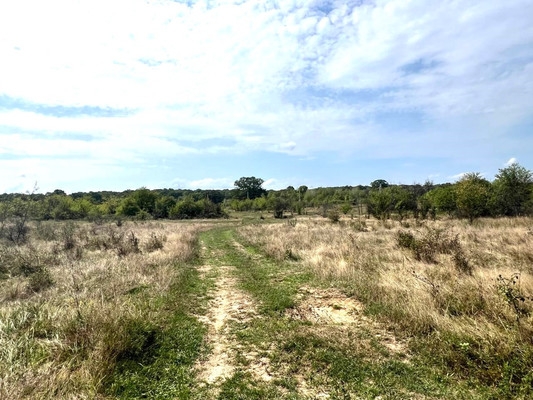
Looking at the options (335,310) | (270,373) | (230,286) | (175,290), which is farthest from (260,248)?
(270,373)

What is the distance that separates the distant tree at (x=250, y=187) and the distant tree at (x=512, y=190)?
350 ft

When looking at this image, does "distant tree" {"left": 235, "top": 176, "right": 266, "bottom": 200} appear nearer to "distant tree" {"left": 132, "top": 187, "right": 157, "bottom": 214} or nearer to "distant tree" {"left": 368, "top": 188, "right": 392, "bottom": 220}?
"distant tree" {"left": 132, "top": 187, "right": 157, "bottom": 214}

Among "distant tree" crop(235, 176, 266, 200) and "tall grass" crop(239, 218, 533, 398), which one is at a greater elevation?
"distant tree" crop(235, 176, 266, 200)

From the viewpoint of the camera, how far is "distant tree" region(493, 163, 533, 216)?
37281 mm

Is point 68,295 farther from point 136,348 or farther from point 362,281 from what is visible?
point 362,281

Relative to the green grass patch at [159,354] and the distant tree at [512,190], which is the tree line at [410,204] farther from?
the green grass patch at [159,354]

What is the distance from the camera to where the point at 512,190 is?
3841 cm

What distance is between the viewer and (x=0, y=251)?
49.7 ft

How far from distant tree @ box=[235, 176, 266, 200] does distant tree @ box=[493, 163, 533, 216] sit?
107m

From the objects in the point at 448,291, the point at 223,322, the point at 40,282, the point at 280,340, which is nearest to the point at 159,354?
the point at 223,322

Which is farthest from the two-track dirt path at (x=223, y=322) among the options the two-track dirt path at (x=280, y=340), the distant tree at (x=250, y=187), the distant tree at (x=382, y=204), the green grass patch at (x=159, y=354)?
the distant tree at (x=250, y=187)

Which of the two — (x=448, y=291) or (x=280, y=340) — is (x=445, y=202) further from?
(x=280, y=340)

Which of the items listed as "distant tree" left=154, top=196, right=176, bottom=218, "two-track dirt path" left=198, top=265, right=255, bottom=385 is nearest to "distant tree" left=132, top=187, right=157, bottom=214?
"distant tree" left=154, top=196, right=176, bottom=218

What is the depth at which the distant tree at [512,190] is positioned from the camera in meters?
37.3
